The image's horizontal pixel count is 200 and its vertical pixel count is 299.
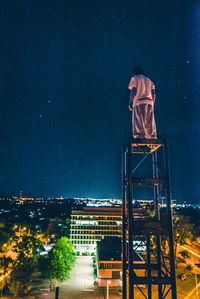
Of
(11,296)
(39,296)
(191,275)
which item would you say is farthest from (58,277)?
(191,275)

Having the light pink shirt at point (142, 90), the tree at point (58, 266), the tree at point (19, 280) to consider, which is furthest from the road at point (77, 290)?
the light pink shirt at point (142, 90)

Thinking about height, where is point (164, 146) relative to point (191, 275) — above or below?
above

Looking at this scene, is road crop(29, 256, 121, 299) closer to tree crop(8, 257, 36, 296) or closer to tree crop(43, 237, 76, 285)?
tree crop(43, 237, 76, 285)

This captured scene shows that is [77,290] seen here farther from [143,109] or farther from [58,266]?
[143,109]

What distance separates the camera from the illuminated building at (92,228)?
64.9 metres

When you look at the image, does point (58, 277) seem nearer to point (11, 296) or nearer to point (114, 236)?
point (11, 296)

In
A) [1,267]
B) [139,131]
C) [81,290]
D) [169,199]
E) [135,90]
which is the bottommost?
[81,290]

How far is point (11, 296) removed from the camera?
30.2 m

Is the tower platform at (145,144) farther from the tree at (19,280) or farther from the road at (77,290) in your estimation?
the tree at (19,280)

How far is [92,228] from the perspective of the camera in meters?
66.6

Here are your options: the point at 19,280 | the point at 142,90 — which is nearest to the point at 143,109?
the point at 142,90

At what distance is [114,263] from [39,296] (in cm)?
1201

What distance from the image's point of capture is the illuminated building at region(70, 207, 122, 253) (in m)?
64.9

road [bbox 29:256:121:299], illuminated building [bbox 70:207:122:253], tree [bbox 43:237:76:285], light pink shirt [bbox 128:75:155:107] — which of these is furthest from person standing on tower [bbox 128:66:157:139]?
illuminated building [bbox 70:207:122:253]
